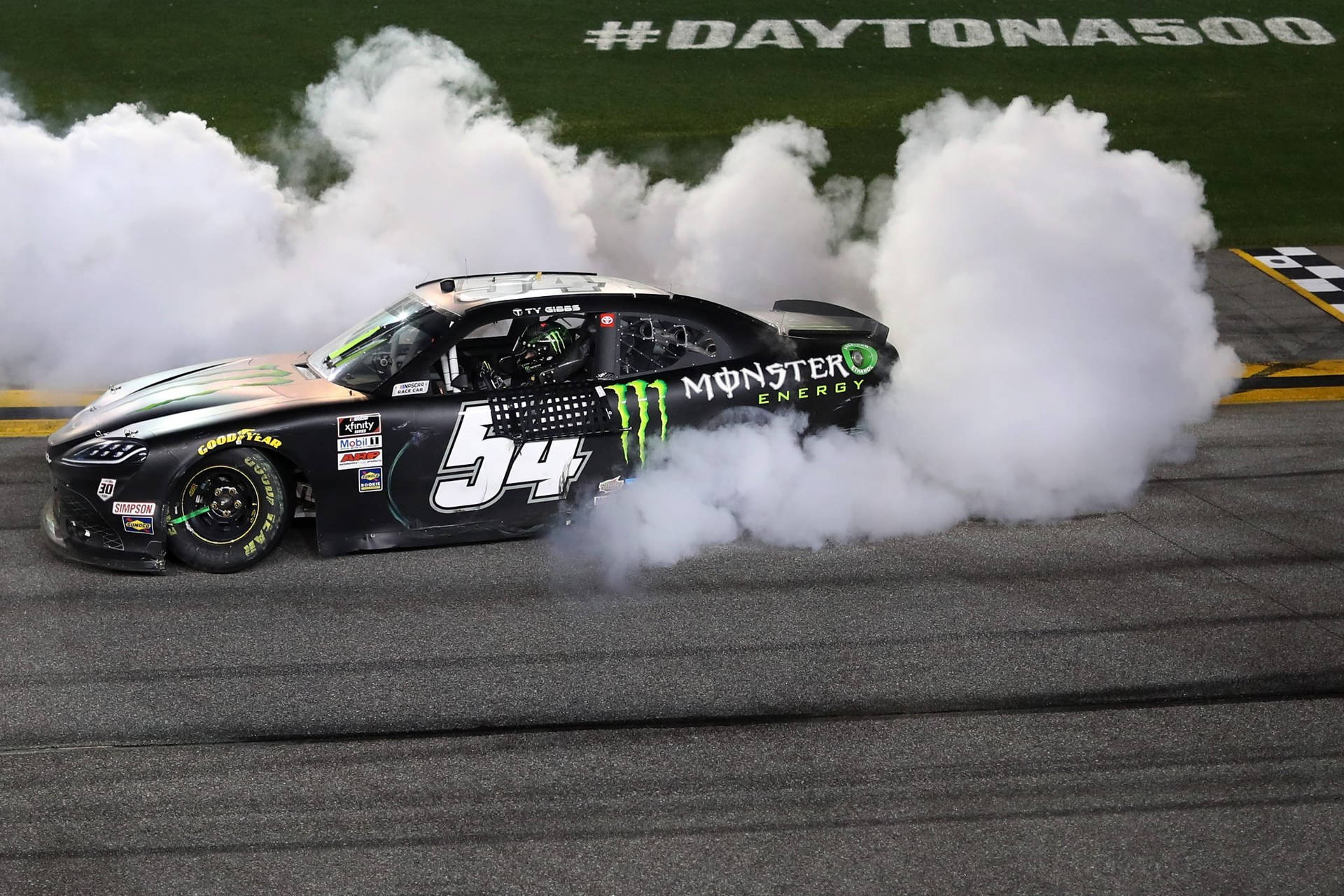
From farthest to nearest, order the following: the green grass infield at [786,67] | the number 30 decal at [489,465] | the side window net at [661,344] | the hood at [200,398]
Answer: the green grass infield at [786,67] → the side window net at [661,344] → the number 30 decal at [489,465] → the hood at [200,398]

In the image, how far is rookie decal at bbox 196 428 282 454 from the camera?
6457mm

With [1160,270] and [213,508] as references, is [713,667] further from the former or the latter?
[1160,270]

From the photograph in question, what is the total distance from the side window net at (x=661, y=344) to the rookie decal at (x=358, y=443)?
133cm

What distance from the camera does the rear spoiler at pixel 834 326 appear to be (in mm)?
7676

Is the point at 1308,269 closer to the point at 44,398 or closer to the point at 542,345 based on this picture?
the point at 542,345

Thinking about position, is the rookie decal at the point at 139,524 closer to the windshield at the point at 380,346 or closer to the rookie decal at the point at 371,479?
the rookie decal at the point at 371,479

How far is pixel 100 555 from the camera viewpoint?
21.6 feet

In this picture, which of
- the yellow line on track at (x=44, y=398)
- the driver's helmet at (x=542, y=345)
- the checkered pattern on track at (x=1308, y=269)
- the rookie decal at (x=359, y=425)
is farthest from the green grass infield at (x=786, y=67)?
the rookie decal at (x=359, y=425)

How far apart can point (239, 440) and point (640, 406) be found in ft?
6.48

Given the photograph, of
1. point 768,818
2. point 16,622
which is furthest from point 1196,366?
point 16,622

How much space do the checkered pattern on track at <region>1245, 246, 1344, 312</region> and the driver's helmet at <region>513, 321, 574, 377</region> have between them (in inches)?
302

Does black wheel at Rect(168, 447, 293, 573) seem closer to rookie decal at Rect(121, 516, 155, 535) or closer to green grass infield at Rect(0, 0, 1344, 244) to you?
rookie decal at Rect(121, 516, 155, 535)

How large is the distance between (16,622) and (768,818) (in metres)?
3.63

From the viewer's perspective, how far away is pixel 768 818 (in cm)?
469
